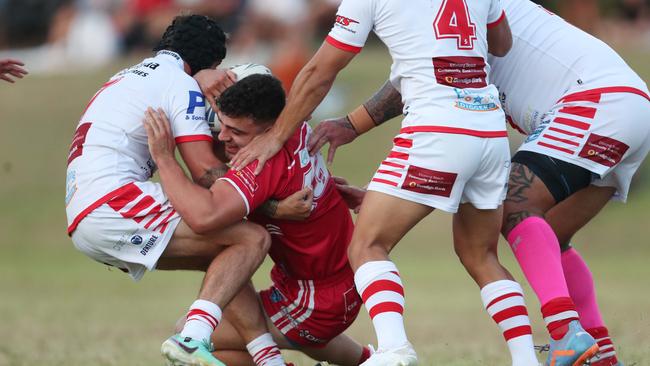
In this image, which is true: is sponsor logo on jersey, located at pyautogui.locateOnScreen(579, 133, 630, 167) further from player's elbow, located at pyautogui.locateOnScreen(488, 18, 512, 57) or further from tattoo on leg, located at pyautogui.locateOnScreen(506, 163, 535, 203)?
player's elbow, located at pyautogui.locateOnScreen(488, 18, 512, 57)

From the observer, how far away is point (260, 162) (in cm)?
638

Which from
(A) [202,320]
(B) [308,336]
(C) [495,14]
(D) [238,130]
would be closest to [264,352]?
(B) [308,336]

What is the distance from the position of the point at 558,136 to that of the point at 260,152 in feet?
5.67

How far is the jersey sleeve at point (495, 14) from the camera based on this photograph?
6.41 metres

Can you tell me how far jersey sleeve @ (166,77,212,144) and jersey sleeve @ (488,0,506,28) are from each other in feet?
5.62

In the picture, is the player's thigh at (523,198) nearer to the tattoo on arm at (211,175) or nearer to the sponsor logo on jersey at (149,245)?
the tattoo on arm at (211,175)

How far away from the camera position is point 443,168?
604 centimetres

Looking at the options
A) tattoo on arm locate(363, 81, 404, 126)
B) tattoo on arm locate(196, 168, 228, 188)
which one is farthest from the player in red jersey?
tattoo on arm locate(363, 81, 404, 126)

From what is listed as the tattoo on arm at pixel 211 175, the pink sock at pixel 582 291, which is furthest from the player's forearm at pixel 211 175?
the pink sock at pixel 582 291

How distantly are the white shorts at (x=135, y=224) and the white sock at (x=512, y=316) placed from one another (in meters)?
1.83

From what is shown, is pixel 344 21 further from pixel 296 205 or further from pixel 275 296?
pixel 275 296

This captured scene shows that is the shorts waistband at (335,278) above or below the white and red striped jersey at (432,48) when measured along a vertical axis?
below

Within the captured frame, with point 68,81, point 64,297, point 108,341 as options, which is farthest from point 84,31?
point 108,341

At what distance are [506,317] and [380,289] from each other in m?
0.77
